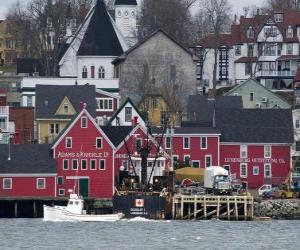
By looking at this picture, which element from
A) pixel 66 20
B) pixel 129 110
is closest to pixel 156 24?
pixel 66 20

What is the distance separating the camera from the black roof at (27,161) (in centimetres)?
13038

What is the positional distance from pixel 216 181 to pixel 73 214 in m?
11.8

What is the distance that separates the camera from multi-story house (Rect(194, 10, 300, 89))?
184 m

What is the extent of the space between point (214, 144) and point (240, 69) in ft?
145

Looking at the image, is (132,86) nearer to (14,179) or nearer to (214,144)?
(214,144)

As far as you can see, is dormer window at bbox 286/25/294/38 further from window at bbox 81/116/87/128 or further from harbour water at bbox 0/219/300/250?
harbour water at bbox 0/219/300/250

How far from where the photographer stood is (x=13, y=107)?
520 ft

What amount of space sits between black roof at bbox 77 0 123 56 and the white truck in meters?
44.6

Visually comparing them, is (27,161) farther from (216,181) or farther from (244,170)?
(244,170)

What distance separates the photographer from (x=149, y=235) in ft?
354

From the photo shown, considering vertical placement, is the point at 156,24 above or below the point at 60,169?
above

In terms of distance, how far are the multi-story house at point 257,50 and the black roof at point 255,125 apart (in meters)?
34.4

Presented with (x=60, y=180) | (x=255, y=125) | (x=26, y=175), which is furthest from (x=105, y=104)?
(x=26, y=175)

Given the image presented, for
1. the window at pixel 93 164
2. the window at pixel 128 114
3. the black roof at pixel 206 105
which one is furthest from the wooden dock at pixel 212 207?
the black roof at pixel 206 105
